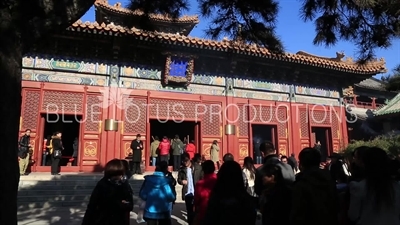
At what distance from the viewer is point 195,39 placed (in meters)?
10.2

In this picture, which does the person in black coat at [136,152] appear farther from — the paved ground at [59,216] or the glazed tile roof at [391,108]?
the glazed tile roof at [391,108]

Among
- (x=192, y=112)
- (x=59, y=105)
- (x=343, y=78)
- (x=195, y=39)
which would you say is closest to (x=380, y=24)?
(x=195, y=39)

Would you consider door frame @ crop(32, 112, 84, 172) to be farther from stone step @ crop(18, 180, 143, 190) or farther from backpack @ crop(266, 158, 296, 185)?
backpack @ crop(266, 158, 296, 185)

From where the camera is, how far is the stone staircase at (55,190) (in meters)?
7.33

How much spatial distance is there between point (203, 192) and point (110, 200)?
1.08 m

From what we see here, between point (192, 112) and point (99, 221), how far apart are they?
8.54 metres

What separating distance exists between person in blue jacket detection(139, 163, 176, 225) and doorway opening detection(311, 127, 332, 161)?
30.8 feet

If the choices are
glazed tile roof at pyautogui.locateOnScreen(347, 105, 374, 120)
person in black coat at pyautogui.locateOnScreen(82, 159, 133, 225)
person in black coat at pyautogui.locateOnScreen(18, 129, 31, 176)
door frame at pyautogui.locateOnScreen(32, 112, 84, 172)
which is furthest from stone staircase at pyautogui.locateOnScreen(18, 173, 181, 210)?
glazed tile roof at pyautogui.locateOnScreen(347, 105, 374, 120)

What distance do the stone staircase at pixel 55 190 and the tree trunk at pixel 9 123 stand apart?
5.60 meters

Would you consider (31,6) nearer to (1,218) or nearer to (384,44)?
(1,218)

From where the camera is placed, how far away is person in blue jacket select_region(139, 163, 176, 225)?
4051 millimetres

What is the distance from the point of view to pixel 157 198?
4.07 metres

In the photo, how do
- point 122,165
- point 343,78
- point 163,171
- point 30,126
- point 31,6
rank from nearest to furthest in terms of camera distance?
point 31,6 < point 122,165 < point 163,171 < point 30,126 < point 343,78

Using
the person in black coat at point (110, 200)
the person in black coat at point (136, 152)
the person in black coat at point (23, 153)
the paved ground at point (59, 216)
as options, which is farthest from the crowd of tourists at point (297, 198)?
the person in black coat at point (23, 153)
